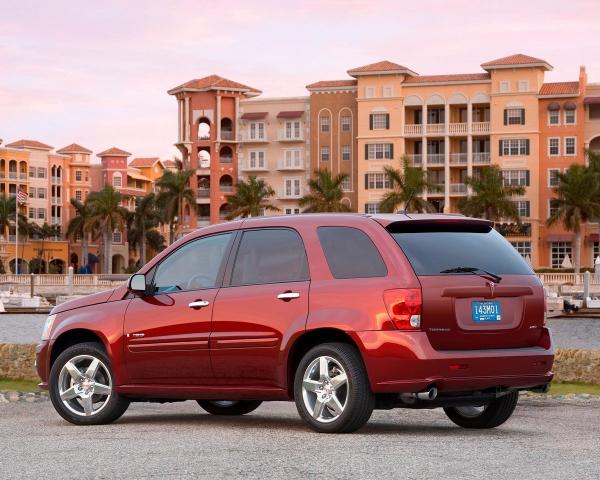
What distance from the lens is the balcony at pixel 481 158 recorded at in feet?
394

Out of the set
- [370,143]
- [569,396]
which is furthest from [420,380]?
[370,143]

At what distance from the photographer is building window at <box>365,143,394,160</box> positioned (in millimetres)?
121625

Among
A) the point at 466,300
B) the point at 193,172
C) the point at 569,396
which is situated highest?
the point at 193,172

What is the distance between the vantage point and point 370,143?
122312mm

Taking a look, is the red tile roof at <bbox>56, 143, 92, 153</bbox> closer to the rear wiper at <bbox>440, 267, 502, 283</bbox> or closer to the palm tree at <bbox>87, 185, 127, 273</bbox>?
the palm tree at <bbox>87, 185, 127, 273</bbox>

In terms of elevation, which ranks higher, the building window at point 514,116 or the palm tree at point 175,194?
the building window at point 514,116

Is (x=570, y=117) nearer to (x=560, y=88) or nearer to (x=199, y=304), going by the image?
(x=560, y=88)

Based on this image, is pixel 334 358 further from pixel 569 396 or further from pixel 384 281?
pixel 569 396

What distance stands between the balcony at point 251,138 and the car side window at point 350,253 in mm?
118502

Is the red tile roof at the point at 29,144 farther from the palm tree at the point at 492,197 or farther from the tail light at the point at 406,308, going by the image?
the tail light at the point at 406,308

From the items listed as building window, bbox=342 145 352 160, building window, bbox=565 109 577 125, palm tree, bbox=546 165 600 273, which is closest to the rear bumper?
palm tree, bbox=546 165 600 273

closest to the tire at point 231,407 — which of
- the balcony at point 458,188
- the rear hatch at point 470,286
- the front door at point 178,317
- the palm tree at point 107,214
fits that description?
the front door at point 178,317

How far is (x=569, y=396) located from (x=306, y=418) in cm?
620

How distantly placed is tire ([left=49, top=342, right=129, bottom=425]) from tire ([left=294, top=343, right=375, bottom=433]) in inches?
84.5
